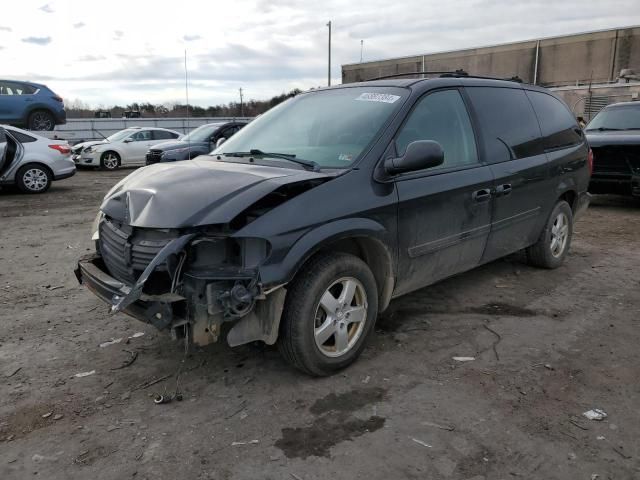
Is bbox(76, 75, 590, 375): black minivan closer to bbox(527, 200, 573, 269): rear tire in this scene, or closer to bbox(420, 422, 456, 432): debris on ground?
bbox(527, 200, 573, 269): rear tire

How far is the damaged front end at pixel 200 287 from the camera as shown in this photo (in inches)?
112

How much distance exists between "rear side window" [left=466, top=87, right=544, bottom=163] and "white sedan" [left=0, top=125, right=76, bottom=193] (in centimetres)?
1020

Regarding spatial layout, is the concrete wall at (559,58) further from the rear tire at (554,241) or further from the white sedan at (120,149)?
the rear tire at (554,241)

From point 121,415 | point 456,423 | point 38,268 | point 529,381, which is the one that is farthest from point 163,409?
point 38,268

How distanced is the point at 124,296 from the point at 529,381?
8.15 ft

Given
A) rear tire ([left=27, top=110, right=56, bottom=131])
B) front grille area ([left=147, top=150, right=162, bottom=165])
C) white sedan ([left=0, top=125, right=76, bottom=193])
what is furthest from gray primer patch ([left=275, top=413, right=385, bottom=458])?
rear tire ([left=27, top=110, right=56, bottom=131])

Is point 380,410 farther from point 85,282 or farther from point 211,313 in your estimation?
point 85,282

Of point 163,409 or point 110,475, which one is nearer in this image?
point 110,475

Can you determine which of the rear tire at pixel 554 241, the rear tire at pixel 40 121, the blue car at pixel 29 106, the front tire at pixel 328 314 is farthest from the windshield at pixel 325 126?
the rear tire at pixel 40 121

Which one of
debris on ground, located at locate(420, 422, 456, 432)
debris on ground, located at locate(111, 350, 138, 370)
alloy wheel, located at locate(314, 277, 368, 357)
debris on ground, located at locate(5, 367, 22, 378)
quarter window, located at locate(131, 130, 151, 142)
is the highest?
quarter window, located at locate(131, 130, 151, 142)

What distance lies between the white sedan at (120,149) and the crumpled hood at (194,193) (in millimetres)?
15617

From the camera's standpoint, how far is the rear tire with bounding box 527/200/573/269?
17.6 feet

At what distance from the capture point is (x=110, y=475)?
246 centimetres

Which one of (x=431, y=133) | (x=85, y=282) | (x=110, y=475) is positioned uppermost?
(x=431, y=133)
